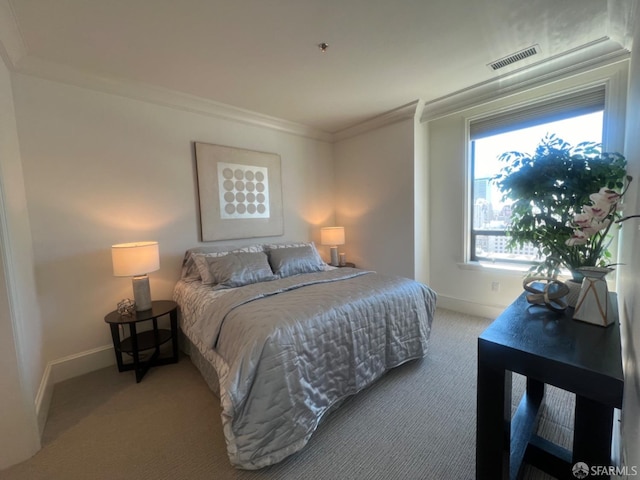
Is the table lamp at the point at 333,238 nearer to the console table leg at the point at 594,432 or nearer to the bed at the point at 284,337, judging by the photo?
the bed at the point at 284,337

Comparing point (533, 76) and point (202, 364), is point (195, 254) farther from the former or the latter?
point (533, 76)

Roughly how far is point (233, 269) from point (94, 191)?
139 centimetres

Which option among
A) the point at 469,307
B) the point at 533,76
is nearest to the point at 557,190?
the point at 533,76

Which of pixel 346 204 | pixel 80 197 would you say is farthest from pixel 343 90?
pixel 80 197

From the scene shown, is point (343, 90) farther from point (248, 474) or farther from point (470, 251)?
point (248, 474)

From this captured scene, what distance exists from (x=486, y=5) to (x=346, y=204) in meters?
2.68

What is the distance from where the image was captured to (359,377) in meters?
1.87

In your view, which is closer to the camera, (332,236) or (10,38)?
(10,38)

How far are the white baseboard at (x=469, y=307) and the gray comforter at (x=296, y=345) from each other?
1235 millimetres

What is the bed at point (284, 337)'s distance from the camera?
1398mm

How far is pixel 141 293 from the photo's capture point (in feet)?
7.66

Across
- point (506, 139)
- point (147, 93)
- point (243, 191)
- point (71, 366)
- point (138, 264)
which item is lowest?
point (71, 366)

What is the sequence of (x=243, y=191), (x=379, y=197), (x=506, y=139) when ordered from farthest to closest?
1. (x=379, y=197)
2. (x=243, y=191)
3. (x=506, y=139)

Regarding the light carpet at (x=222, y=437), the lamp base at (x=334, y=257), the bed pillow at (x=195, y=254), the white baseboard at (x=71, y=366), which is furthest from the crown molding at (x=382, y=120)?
the white baseboard at (x=71, y=366)
